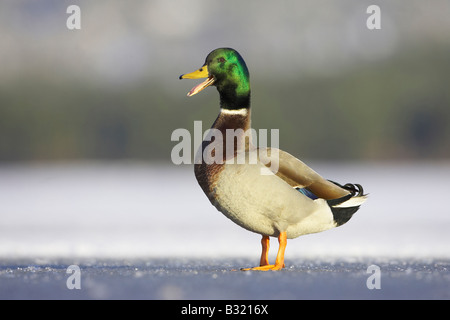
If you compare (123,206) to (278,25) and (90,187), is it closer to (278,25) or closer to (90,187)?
(90,187)

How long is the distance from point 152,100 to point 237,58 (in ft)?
85.9

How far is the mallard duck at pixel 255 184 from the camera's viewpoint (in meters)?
4.99

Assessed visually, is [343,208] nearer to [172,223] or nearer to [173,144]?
[172,223]

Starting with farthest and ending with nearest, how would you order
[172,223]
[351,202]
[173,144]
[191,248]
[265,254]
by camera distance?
[173,144] → [172,223] → [191,248] → [265,254] → [351,202]

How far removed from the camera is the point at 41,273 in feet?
16.5

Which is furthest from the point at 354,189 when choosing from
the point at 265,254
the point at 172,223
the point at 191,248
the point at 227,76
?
the point at 172,223

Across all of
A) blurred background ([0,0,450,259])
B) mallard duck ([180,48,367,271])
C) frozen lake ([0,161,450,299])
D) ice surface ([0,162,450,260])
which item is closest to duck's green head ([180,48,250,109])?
mallard duck ([180,48,367,271])

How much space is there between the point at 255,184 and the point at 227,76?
0.74 metres

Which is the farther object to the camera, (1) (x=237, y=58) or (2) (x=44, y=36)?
(2) (x=44, y=36)

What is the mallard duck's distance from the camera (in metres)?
4.99

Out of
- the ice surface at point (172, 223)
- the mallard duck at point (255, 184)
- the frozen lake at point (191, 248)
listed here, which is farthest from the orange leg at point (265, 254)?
the ice surface at point (172, 223)

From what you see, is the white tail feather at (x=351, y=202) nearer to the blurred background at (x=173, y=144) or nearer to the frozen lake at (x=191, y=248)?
the frozen lake at (x=191, y=248)

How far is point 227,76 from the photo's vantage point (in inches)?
209
